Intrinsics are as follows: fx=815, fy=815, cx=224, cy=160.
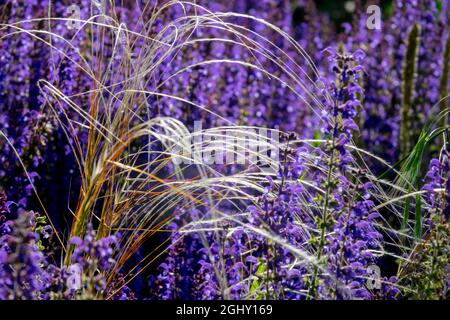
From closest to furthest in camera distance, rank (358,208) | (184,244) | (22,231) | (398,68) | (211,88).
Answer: (22,231), (358,208), (184,244), (211,88), (398,68)

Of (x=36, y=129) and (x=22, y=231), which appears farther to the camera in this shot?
(x=36, y=129)

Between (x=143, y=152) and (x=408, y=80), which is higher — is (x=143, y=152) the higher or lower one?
the lower one

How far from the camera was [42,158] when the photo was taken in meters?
4.47

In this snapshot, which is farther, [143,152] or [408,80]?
[408,80]

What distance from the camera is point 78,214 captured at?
323 centimetres

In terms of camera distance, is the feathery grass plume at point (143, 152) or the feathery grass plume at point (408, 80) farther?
the feathery grass plume at point (408, 80)

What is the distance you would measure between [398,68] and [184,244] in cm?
323

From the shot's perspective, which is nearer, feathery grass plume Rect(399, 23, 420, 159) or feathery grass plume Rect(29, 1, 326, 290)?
feathery grass plume Rect(29, 1, 326, 290)

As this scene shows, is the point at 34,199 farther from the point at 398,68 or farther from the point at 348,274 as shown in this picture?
the point at 398,68
